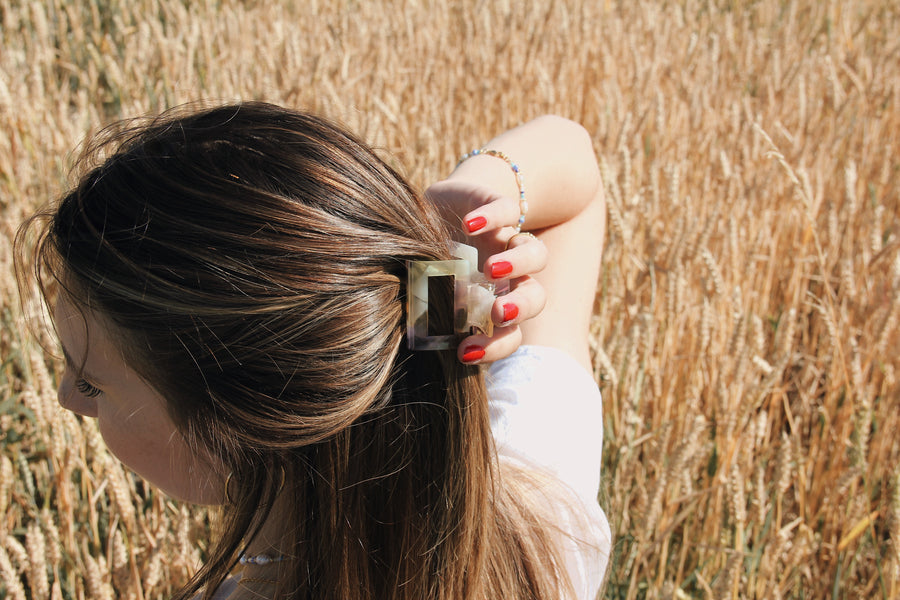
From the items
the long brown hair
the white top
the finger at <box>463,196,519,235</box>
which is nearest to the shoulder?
the white top

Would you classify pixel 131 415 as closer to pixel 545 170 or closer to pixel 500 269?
pixel 500 269

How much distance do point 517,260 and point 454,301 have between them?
81 mm

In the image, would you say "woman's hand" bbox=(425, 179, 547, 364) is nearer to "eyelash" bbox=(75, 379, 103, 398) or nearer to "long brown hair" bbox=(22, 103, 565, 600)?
"long brown hair" bbox=(22, 103, 565, 600)

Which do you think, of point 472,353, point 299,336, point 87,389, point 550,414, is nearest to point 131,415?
point 87,389

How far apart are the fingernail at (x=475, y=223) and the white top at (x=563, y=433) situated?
29cm

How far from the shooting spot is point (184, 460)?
76cm

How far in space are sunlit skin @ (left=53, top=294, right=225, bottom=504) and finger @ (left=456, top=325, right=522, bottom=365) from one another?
10.8 inches

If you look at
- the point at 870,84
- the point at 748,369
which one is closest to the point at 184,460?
the point at 748,369

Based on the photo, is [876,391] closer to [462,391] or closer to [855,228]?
[855,228]

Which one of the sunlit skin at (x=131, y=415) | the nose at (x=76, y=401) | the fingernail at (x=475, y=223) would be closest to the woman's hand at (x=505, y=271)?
the fingernail at (x=475, y=223)

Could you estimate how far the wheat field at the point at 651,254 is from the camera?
1193 mm

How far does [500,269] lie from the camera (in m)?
0.66

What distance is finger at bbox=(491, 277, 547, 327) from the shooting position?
64cm

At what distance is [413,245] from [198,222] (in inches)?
6.8
